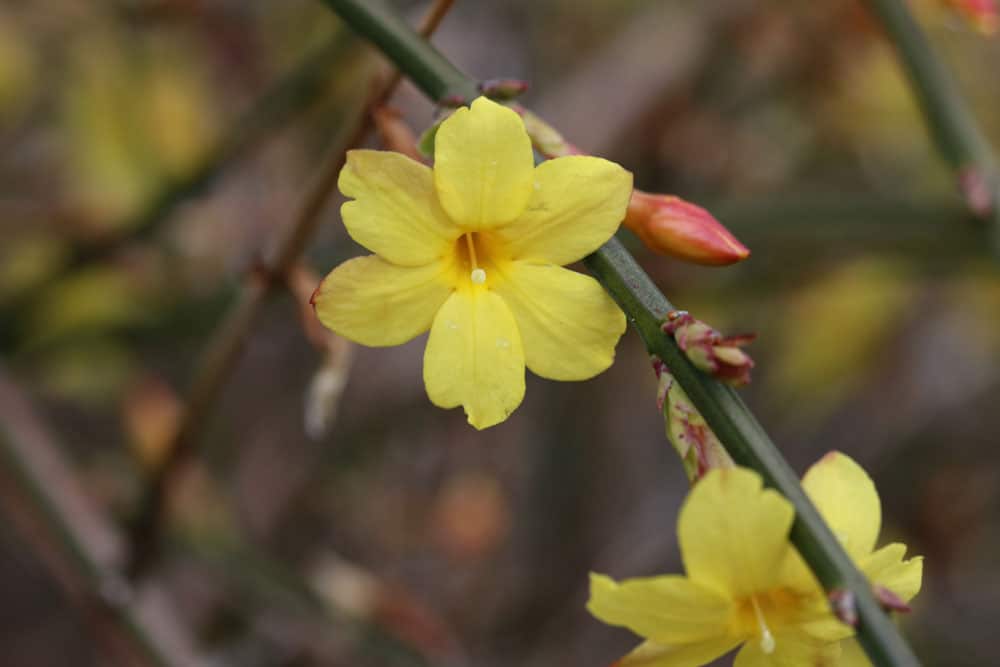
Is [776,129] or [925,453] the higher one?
[776,129]

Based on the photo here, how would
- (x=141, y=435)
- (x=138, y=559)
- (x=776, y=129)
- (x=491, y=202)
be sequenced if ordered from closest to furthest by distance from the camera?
(x=491, y=202), (x=138, y=559), (x=141, y=435), (x=776, y=129)

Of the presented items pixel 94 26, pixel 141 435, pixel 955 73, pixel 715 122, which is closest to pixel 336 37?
pixel 141 435

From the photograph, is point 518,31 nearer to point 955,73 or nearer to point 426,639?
point 955,73

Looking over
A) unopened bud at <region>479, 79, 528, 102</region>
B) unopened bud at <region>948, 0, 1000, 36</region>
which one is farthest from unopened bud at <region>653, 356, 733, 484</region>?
unopened bud at <region>948, 0, 1000, 36</region>

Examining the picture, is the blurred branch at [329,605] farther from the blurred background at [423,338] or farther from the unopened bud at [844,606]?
the unopened bud at [844,606]

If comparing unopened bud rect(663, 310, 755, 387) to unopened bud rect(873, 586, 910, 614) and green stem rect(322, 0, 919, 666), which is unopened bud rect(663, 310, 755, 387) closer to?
green stem rect(322, 0, 919, 666)

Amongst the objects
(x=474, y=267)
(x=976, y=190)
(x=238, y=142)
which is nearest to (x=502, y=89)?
(x=474, y=267)

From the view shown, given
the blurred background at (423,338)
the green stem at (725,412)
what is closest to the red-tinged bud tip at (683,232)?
the green stem at (725,412)
